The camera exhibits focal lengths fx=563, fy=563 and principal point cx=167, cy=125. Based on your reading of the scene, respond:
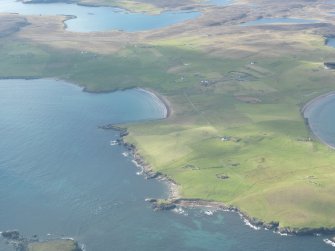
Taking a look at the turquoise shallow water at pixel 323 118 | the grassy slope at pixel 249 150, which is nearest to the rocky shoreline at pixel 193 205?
the grassy slope at pixel 249 150

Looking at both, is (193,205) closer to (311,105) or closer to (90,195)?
(90,195)

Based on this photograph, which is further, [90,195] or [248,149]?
[248,149]

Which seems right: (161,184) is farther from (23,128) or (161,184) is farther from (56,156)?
(23,128)

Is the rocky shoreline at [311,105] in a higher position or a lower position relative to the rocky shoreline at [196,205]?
higher

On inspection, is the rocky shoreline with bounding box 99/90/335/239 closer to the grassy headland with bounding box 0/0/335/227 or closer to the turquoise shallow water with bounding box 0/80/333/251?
the grassy headland with bounding box 0/0/335/227

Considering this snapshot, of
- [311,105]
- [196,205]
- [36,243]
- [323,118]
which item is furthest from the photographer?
[311,105]

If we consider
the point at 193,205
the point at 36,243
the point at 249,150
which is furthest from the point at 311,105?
the point at 36,243

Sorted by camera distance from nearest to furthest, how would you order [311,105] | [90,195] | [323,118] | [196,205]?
1. [196,205]
2. [90,195]
3. [323,118]
4. [311,105]

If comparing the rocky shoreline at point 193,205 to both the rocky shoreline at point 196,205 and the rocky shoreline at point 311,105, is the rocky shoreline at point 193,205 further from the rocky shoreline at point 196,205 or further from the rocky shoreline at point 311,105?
the rocky shoreline at point 311,105

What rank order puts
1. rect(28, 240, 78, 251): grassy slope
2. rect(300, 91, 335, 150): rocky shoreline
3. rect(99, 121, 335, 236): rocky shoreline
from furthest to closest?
rect(300, 91, 335, 150): rocky shoreline → rect(99, 121, 335, 236): rocky shoreline → rect(28, 240, 78, 251): grassy slope

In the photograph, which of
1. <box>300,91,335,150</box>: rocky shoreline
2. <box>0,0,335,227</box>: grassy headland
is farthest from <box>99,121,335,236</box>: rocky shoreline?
<box>300,91,335,150</box>: rocky shoreline
